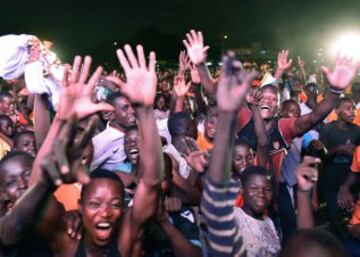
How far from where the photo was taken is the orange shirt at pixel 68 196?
313 cm

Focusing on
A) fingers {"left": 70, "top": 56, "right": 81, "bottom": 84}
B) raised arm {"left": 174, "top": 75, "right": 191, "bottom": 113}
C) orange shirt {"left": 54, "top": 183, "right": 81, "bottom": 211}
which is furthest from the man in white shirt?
fingers {"left": 70, "top": 56, "right": 81, "bottom": 84}

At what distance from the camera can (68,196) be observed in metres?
3.18

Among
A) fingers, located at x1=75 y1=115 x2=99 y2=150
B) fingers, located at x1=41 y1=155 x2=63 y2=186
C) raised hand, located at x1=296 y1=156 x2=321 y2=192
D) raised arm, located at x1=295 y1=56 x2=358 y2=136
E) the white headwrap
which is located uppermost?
the white headwrap

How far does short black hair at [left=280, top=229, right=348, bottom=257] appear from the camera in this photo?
2.23m

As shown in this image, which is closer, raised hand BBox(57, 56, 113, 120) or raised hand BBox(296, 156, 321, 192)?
raised hand BBox(57, 56, 113, 120)

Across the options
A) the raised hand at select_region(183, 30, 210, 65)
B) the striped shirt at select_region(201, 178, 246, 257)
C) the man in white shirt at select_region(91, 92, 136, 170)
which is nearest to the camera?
the striped shirt at select_region(201, 178, 246, 257)

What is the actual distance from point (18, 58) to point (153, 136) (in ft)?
5.69

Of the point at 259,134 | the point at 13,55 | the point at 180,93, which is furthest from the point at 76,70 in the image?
the point at 180,93

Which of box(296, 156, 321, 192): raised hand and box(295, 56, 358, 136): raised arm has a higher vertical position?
box(295, 56, 358, 136): raised arm

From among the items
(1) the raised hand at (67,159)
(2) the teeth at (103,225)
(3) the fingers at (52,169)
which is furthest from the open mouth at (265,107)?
(3) the fingers at (52,169)

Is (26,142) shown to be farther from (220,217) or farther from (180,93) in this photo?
(220,217)

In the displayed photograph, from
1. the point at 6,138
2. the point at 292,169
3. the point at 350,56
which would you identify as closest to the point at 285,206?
the point at 292,169

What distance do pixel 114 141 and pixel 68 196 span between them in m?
1.52

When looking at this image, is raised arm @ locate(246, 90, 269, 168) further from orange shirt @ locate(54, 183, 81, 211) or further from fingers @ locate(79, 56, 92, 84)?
fingers @ locate(79, 56, 92, 84)
